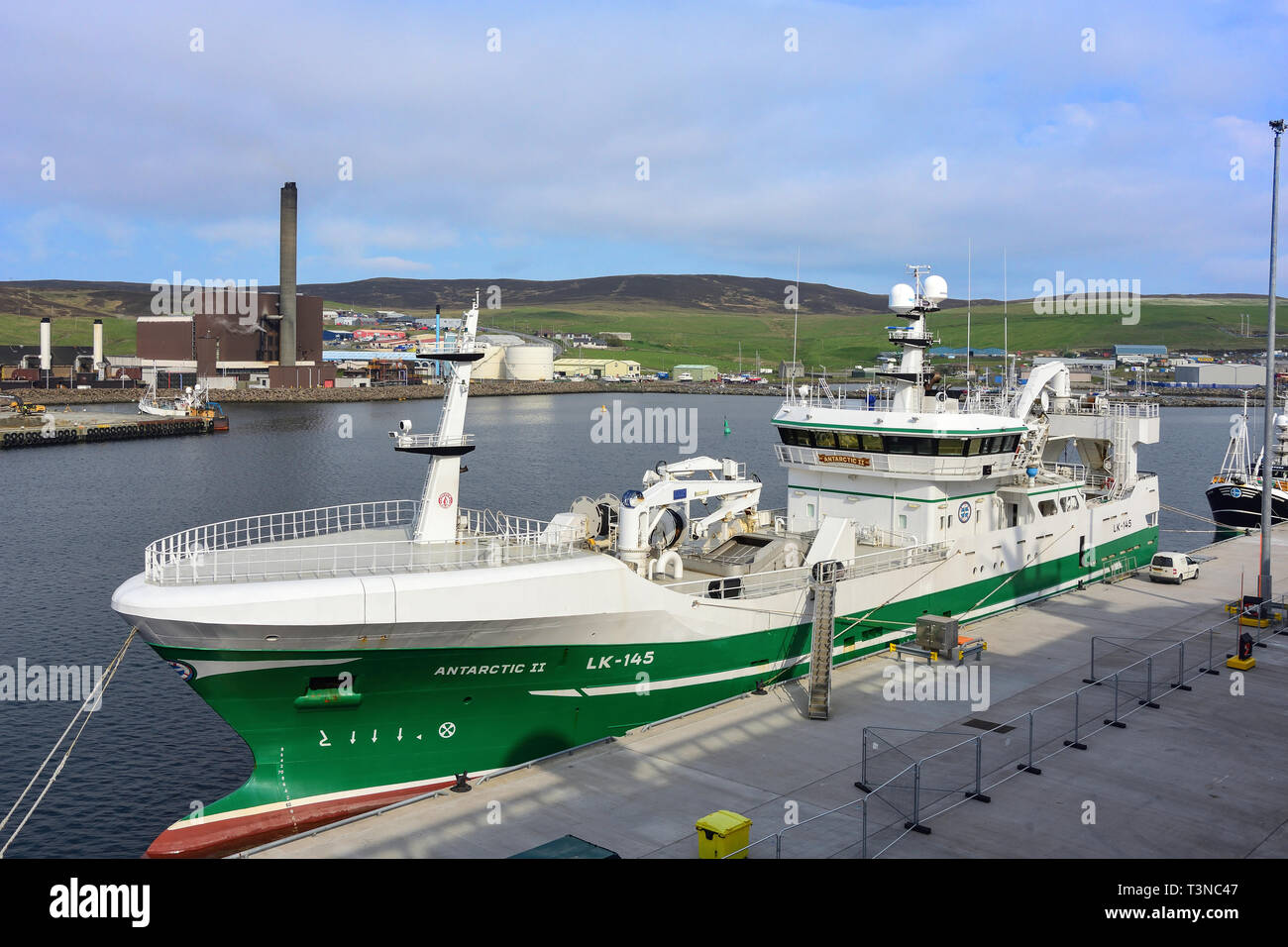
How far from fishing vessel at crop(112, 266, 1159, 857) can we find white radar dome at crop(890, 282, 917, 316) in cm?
7

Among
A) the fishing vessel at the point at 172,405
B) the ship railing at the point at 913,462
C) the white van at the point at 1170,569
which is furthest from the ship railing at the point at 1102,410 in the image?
the fishing vessel at the point at 172,405

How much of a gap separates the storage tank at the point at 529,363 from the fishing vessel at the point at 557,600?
545 feet

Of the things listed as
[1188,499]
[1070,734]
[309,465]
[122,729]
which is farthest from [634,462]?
[1070,734]

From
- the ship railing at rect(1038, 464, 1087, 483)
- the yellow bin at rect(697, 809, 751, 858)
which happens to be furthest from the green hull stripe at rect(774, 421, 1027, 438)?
the yellow bin at rect(697, 809, 751, 858)

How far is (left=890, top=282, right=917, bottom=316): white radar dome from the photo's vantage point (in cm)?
2878

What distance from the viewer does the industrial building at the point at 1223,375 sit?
190500 mm

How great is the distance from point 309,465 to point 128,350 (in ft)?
447

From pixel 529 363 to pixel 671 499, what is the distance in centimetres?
17341

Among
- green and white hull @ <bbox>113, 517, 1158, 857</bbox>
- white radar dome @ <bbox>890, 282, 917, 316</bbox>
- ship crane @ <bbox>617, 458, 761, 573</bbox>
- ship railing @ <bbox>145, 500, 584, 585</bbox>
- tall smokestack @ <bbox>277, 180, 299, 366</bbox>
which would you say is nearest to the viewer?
green and white hull @ <bbox>113, 517, 1158, 857</bbox>

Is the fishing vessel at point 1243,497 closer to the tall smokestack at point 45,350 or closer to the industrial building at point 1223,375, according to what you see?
the tall smokestack at point 45,350

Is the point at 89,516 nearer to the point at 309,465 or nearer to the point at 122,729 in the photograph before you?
the point at 309,465

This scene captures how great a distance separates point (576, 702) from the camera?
19875 millimetres

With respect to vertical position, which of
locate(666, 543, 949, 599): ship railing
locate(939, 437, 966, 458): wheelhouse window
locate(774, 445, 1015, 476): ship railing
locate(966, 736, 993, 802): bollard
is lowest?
locate(966, 736, 993, 802): bollard

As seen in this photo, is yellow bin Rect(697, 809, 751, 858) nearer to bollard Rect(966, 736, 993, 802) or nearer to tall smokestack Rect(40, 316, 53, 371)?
bollard Rect(966, 736, 993, 802)
